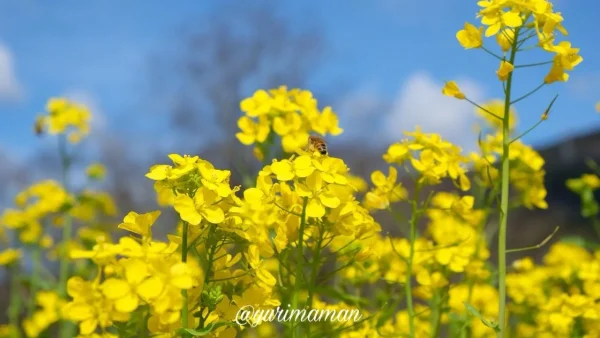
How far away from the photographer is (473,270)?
2082mm

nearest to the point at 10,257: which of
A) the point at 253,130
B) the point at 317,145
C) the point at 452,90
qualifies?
the point at 253,130

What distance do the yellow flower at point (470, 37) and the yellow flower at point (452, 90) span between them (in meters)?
0.11

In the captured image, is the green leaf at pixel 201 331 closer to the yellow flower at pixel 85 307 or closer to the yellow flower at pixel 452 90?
the yellow flower at pixel 85 307

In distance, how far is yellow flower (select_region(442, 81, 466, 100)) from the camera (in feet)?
5.40

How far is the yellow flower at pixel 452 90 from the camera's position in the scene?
165 centimetres

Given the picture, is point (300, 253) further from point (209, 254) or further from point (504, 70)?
point (504, 70)

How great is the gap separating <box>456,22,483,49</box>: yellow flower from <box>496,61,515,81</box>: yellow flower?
8cm

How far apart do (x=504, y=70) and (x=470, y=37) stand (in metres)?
0.11

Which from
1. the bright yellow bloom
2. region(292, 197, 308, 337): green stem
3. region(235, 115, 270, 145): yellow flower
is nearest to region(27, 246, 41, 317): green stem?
the bright yellow bloom

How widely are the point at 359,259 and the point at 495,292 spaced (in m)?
1.75

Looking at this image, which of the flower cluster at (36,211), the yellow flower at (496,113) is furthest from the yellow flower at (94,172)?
the yellow flower at (496,113)

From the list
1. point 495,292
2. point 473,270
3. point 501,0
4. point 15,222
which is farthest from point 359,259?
point 15,222

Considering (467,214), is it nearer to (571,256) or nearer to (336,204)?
(336,204)

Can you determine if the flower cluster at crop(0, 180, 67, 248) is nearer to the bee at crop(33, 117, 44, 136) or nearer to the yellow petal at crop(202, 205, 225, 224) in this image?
the bee at crop(33, 117, 44, 136)
